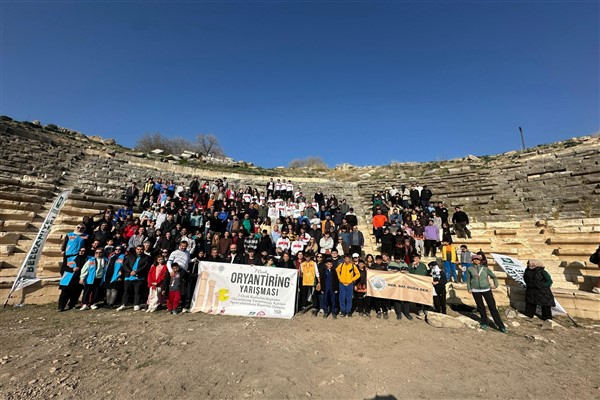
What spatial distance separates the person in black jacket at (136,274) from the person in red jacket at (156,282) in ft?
0.89

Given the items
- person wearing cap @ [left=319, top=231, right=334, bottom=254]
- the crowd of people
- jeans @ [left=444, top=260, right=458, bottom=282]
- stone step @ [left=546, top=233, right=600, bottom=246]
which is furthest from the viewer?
person wearing cap @ [left=319, top=231, right=334, bottom=254]

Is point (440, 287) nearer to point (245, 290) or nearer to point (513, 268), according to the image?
point (513, 268)

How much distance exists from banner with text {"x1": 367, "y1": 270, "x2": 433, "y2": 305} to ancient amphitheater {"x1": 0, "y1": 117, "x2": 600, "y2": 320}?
174 centimetres

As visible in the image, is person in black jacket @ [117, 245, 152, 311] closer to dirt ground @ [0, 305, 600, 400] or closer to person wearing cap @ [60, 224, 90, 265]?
dirt ground @ [0, 305, 600, 400]

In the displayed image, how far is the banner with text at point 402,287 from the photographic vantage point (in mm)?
7648

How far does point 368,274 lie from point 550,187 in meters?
14.7

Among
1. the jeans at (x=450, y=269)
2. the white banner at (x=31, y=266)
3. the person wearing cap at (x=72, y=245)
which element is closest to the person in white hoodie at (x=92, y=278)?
the person wearing cap at (x=72, y=245)

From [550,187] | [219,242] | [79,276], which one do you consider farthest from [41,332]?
[550,187]

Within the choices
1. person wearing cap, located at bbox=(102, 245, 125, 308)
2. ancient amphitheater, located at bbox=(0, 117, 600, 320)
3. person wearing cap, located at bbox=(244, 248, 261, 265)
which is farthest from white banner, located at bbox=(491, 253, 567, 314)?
person wearing cap, located at bbox=(102, 245, 125, 308)

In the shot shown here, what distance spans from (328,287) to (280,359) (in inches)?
126

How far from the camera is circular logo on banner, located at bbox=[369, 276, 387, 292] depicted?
786 centimetres

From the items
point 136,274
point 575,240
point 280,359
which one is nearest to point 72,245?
point 136,274

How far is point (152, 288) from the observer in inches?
300

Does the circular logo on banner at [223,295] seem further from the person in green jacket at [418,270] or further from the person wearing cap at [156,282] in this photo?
the person in green jacket at [418,270]
